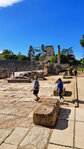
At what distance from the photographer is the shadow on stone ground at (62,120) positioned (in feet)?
10.8

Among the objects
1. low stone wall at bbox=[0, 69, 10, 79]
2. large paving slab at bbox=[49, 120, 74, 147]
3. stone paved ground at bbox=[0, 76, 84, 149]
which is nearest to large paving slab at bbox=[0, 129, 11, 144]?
stone paved ground at bbox=[0, 76, 84, 149]

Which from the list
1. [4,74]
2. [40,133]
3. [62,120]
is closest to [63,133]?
[40,133]

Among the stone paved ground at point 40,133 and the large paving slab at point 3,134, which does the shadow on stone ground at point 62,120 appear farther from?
the large paving slab at point 3,134

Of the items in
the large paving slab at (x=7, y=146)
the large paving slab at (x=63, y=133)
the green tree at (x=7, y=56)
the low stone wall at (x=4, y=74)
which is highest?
the green tree at (x=7, y=56)

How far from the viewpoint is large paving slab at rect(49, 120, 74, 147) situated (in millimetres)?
2625

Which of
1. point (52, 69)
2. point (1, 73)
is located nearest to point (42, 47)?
point (52, 69)

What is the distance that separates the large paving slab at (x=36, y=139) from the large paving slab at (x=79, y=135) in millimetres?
743

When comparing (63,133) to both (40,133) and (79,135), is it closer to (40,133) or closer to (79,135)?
(79,135)

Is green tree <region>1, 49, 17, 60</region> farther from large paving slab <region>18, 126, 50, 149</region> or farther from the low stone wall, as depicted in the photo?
large paving slab <region>18, 126, 50, 149</region>

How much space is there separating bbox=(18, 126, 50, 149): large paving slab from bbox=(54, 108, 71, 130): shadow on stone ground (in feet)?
1.41

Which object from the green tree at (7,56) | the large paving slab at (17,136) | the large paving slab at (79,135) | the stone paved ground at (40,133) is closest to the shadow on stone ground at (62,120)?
the stone paved ground at (40,133)

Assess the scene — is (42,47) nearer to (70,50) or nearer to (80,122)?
(80,122)

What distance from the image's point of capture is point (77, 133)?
9.64 ft

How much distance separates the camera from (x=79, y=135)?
2.85 m
